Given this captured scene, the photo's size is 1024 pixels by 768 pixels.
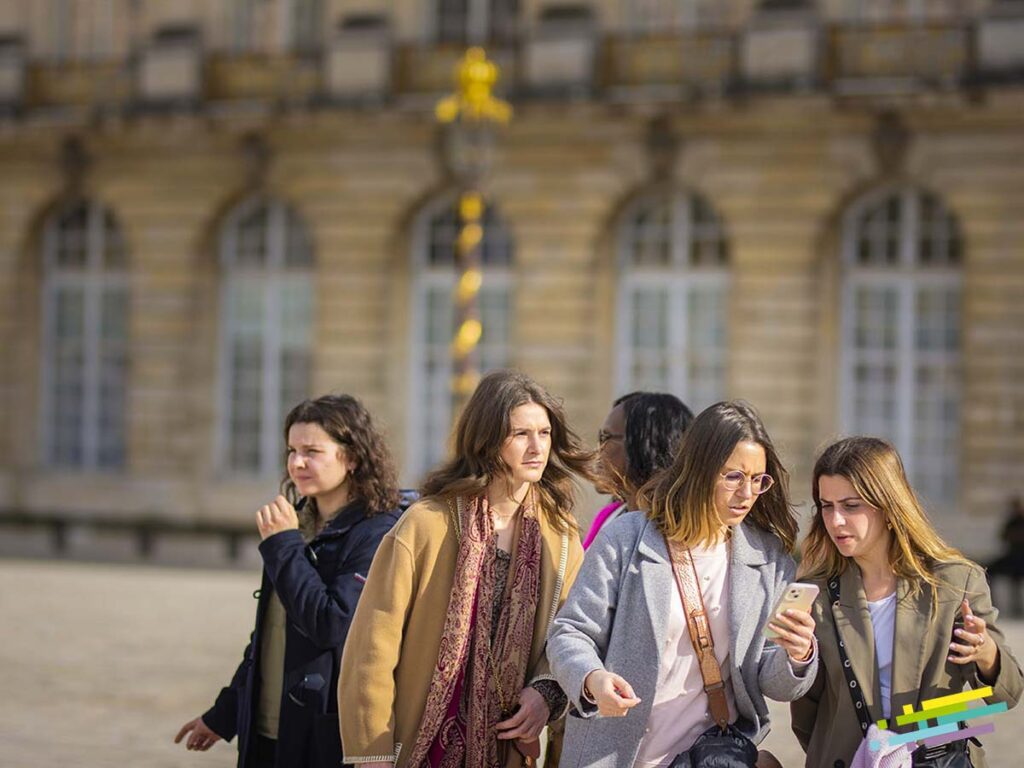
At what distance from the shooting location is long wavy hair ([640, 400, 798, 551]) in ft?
15.5

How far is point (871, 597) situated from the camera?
487cm

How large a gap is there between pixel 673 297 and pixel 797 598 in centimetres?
1715

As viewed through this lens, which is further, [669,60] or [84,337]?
[84,337]

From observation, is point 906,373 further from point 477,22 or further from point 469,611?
point 469,611

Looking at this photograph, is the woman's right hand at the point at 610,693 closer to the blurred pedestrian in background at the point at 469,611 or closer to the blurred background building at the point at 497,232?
the blurred pedestrian in background at the point at 469,611

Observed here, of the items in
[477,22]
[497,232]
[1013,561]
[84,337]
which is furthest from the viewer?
[84,337]

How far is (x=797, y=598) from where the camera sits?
14.5ft

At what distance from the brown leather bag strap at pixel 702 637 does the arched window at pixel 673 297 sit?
16.5 meters

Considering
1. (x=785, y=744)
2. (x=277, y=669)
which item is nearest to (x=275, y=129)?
(x=785, y=744)

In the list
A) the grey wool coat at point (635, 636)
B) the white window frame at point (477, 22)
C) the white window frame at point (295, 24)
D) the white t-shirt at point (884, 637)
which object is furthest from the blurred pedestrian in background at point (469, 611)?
the white window frame at point (295, 24)

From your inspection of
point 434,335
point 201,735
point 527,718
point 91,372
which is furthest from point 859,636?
point 91,372

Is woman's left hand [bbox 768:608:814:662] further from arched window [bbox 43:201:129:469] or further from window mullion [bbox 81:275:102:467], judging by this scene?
window mullion [bbox 81:275:102:467]

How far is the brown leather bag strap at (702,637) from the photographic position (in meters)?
4.66

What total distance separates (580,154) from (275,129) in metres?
3.93
